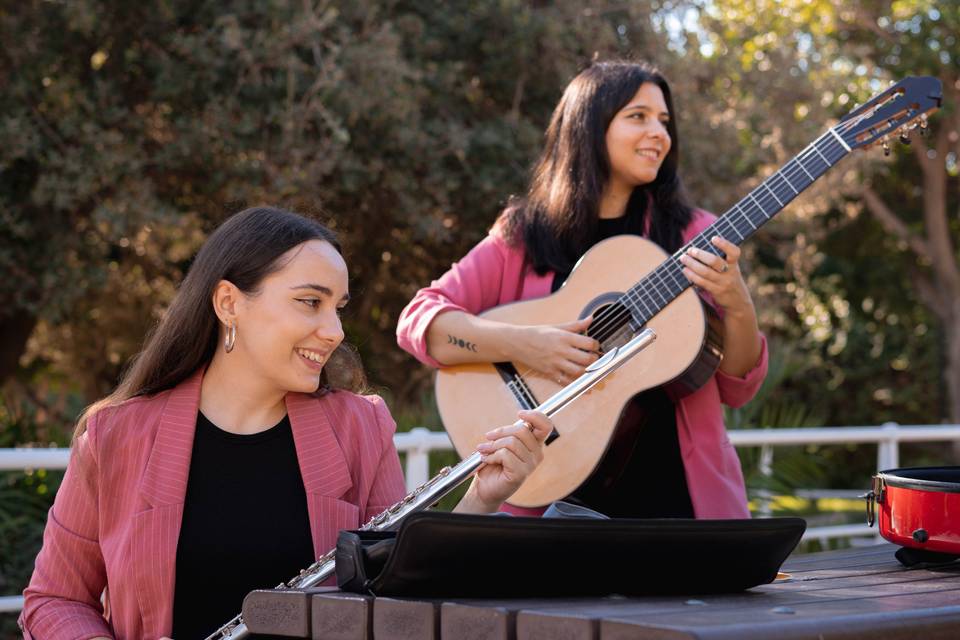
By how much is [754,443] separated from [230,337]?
3241 millimetres

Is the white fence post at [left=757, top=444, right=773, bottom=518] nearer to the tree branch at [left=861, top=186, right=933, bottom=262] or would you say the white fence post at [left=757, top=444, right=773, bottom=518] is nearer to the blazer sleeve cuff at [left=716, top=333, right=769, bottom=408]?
the blazer sleeve cuff at [left=716, top=333, right=769, bottom=408]

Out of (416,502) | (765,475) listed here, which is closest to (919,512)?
(416,502)

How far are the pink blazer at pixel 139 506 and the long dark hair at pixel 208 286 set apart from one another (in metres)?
0.05

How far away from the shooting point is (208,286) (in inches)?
94.5

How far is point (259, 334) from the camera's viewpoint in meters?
2.31

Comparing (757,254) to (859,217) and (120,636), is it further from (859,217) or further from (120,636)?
(120,636)

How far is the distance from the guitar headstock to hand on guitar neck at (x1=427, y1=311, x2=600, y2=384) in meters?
0.80

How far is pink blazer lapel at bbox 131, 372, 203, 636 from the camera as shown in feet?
7.07

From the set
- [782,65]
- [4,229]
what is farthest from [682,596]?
[782,65]

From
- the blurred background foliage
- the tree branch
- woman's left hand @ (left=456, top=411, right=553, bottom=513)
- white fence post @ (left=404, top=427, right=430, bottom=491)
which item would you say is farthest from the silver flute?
the tree branch

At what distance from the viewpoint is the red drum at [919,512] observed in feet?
6.42

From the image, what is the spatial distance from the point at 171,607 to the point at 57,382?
31.6 feet

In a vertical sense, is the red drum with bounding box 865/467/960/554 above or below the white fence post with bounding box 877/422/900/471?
above

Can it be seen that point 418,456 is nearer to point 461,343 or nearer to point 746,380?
point 461,343
